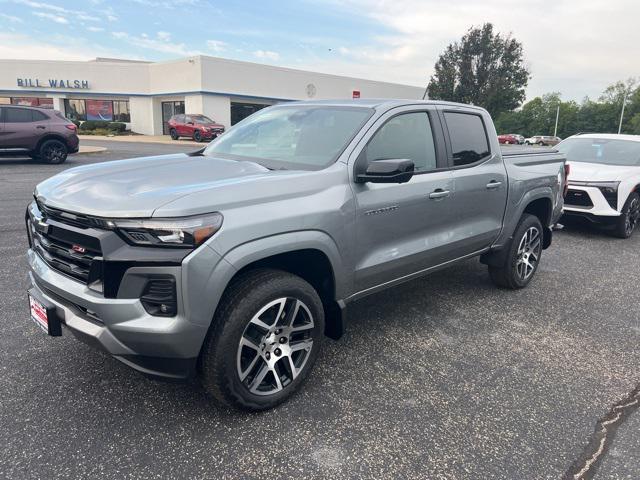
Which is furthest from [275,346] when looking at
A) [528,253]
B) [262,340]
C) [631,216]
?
[631,216]

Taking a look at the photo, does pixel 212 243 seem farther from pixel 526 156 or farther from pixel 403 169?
pixel 526 156

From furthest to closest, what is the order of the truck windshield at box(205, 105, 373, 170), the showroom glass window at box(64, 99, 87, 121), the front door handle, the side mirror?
the showroom glass window at box(64, 99, 87, 121) → the front door handle → the truck windshield at box(205, 105, 373, 170) → the side mirror

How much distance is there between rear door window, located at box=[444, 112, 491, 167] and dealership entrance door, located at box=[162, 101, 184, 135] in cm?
3805

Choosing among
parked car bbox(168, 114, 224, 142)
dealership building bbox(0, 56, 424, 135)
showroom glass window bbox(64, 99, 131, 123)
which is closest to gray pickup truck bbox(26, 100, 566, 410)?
parked car bbox(168, 114, 224, 142)

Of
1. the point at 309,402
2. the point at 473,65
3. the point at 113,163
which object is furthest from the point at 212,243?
the point at 473,65

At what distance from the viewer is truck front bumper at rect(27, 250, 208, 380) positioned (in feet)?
7.86

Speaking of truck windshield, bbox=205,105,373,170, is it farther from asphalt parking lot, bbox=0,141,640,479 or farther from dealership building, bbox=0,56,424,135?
dealership building, bbox=0,56,424,135

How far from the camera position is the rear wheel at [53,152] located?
46.9 ft

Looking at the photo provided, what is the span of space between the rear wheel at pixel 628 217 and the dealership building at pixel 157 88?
32.3 m

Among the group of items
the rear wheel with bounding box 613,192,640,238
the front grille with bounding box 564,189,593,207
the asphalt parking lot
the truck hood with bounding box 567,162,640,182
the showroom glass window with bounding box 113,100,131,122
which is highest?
the showroom glass window with bounding box 113,100,131,122

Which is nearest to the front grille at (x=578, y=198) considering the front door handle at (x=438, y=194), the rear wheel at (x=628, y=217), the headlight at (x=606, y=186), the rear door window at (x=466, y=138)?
the headlight at (x=606, y=186)

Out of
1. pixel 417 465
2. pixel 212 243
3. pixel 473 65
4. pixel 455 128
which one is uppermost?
pixel 473 65

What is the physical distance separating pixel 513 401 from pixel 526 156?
2990 millimetres

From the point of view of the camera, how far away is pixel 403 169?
3.08m
